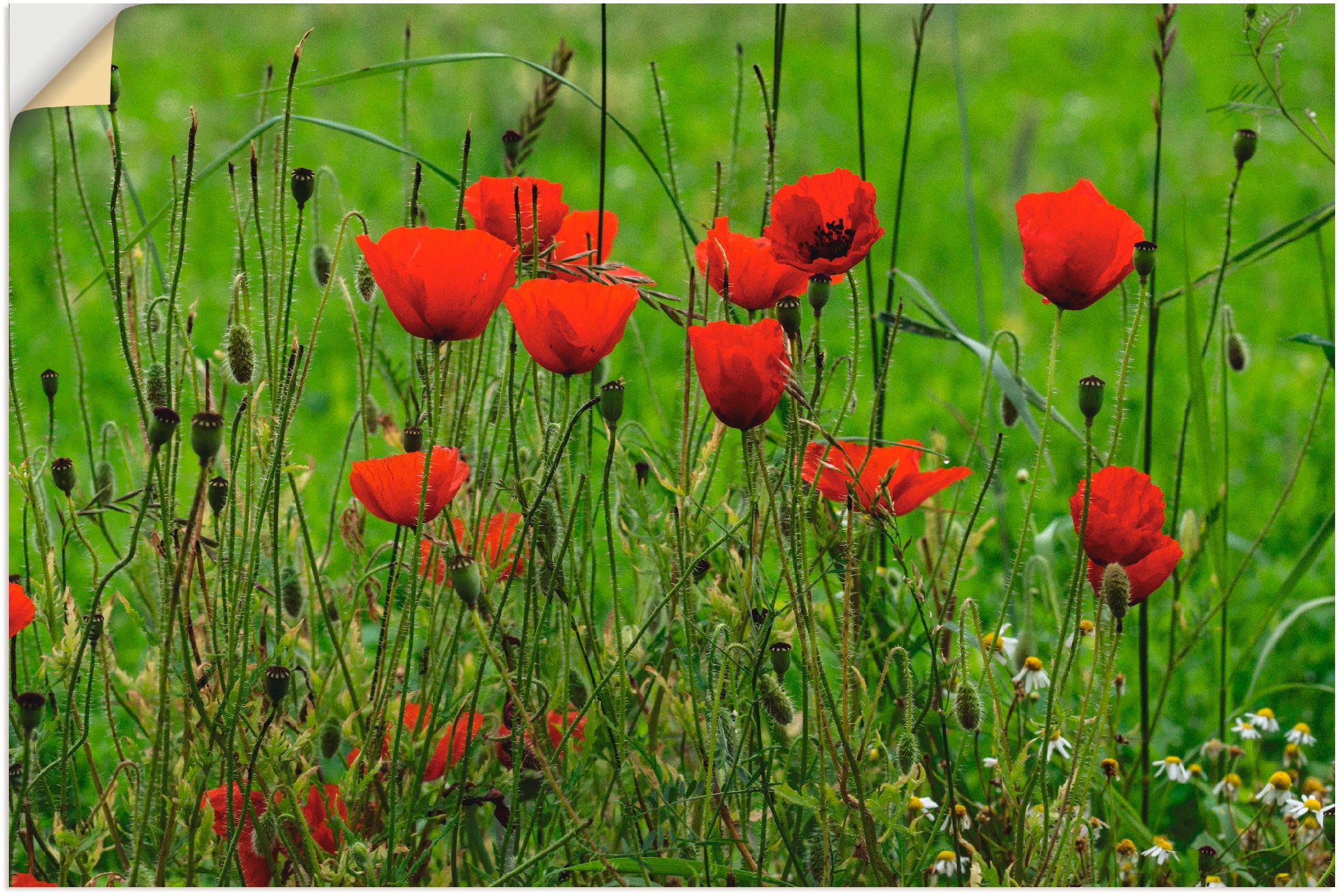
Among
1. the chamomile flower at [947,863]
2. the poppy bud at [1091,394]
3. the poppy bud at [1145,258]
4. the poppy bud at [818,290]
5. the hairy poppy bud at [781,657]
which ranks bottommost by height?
the chamomile flower at [947,863]

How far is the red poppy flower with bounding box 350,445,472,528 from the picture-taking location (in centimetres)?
72

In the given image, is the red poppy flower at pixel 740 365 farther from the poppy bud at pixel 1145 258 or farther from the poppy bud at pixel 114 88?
the poppy bud at pixel 114 88

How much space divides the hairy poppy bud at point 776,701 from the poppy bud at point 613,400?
187mm

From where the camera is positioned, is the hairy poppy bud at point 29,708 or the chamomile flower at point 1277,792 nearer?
the hairy poppy bud at point 29,708

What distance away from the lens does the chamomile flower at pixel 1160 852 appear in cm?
91

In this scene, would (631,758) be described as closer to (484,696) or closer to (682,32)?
(484,696)

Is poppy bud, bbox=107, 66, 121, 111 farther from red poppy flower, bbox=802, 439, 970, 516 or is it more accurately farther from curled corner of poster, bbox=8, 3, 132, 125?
red poppy flower, bbox=802, 439, 970, 516

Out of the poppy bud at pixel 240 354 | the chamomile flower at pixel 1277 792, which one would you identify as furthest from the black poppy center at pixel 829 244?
the chamomile flower at pixel 1277 792

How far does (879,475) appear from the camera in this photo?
0.82m

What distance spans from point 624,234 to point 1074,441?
0.89 metres

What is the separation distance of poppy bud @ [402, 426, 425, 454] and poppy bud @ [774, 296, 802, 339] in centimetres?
25

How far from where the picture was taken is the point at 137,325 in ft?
3.42

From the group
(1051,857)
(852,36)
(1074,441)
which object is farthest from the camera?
(1074,441)

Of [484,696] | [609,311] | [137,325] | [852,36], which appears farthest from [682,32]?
[609,311]
